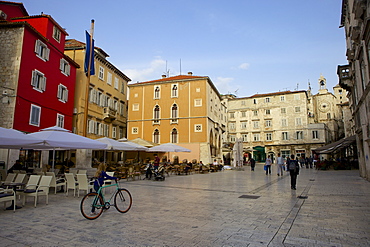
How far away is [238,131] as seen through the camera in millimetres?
56281

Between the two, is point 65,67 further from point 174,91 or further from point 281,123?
point 281,123

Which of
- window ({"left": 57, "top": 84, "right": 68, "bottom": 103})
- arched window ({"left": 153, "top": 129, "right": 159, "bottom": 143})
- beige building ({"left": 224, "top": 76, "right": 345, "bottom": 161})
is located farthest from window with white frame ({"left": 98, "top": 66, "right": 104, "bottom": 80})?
beige building ({"left": 224, "top": 76, "right": 345, "bottom": 161})

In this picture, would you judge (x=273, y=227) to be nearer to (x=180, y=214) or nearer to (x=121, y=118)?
(x=180, y=214)

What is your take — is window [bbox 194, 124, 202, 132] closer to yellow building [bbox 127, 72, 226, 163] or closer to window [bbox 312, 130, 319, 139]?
yellow building [bbox 127, 72, 226, 163]

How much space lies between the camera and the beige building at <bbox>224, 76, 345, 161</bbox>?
49594 mm

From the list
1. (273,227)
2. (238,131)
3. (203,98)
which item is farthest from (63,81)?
(238,131)

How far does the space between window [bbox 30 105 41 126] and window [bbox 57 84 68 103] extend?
10.7 ft

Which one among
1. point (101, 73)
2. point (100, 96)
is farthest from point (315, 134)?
point (101, 73)

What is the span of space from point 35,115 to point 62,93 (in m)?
4.77

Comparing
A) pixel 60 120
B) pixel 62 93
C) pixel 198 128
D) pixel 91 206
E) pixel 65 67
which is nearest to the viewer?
pixel 91 206

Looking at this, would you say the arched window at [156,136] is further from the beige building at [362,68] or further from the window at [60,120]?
the beige building at [362,68]

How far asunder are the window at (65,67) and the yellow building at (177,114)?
48.0 feet

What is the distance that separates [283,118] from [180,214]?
1968 inches

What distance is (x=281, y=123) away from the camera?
5188cm
